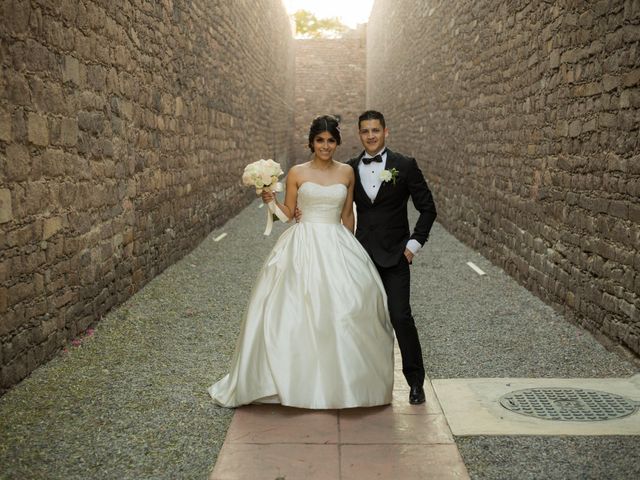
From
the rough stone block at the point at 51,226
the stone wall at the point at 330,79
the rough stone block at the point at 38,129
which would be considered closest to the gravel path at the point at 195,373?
the rough stone block at the point at 51,226

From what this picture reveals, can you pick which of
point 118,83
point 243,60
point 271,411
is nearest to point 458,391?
point 271,411

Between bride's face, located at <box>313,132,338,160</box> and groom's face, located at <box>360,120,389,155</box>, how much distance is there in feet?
0.57

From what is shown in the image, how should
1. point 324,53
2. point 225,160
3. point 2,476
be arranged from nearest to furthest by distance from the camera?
point 2,476, point 225,160, point 324,53

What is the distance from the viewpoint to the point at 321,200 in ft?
12.5

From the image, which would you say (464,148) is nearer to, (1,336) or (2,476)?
(1,336)

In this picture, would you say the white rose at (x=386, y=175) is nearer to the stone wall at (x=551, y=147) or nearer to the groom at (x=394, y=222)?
the groom at (x=394, y=222)

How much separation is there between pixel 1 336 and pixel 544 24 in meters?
5.26

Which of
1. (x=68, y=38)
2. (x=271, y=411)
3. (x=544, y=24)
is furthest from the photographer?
(x=544, y=24)

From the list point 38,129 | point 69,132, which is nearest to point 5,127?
point 38,129

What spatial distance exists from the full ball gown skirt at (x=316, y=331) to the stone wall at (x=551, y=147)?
6.42 ft

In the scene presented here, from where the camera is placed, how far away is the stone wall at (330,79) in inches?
1261

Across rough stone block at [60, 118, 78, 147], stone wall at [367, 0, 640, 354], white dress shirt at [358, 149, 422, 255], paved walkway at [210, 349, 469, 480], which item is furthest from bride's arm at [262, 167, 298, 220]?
stone wall at [367, 0, 640, 354]

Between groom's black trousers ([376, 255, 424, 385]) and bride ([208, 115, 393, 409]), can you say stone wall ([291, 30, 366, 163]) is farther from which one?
groom's black trousers ([376, 255, 424, 385])

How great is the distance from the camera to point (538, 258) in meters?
6.45
